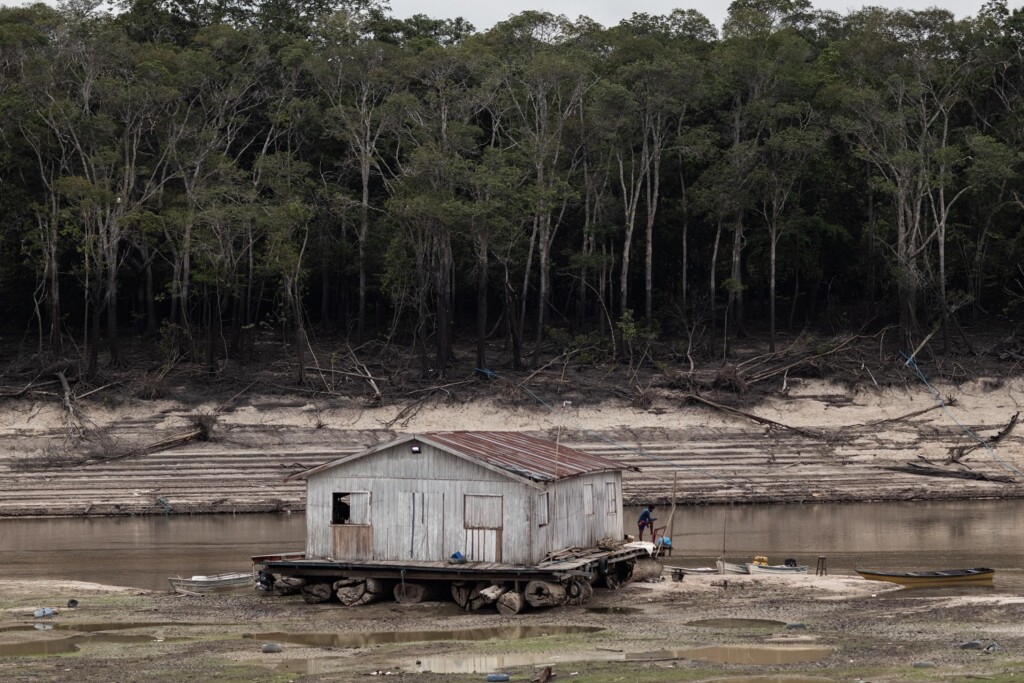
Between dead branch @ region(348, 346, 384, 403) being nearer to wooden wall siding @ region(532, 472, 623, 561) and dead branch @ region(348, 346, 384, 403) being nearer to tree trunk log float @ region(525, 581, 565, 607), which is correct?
wooden wall siding @ region(532, 472, 623, 561)

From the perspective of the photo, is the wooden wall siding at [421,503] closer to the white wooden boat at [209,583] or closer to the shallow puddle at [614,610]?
the shallow puddle at [614,610]

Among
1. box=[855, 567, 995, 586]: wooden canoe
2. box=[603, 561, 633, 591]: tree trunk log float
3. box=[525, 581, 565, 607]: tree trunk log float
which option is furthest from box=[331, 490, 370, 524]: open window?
box=[855, 567, 995, 586]: wooden canoe

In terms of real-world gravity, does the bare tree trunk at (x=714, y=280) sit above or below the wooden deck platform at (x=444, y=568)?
above

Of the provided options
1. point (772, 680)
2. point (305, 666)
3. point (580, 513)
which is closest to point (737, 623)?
point (772, 680)

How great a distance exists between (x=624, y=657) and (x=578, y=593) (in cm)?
656

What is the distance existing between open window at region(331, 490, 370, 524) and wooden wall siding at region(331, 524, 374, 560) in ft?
0.58

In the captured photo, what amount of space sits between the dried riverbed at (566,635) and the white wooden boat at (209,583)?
632 mm

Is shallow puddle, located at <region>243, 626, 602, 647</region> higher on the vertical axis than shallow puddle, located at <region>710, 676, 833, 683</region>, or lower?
lower

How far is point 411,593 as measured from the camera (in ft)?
96.7

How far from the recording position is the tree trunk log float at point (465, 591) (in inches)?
1136

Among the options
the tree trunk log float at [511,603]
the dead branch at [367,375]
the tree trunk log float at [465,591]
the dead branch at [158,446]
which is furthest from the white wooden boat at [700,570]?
the dead branch at [367,375]

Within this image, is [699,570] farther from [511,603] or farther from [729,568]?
[511,603]

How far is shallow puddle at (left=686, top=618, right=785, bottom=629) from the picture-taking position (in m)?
25.3

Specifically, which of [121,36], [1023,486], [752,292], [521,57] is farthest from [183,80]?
[1023,486]
